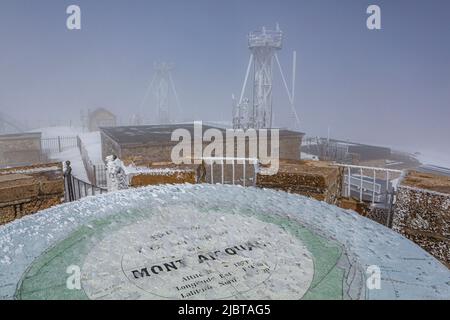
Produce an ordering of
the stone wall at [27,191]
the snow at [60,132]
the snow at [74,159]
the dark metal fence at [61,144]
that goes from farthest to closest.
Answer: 1. the snow at [60,132]
2. the dark metal fence at [61,144]
3. the snow at [74,159]
4. the stone wall at [27,191]

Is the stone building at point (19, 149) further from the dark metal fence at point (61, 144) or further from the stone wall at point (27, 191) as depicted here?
the stone wall at point (27, 191)

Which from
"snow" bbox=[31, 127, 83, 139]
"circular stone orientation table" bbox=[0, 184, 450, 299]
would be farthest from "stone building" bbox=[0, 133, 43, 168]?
"circular stone orientation table" bbox=[0, 184, 450, 299]

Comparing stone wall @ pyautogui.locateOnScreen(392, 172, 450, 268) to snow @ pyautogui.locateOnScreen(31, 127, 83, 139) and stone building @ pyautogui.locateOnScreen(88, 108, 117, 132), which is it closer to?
stone building @ pyautogui.locateOnScreen(88, 108, 117, 132)

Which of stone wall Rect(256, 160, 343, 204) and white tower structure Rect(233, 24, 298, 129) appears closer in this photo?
stone wall Rect(256, 160, 343, 204)

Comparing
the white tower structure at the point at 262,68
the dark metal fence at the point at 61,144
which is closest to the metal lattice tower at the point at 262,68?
the white tower structure at the point at 262,68
